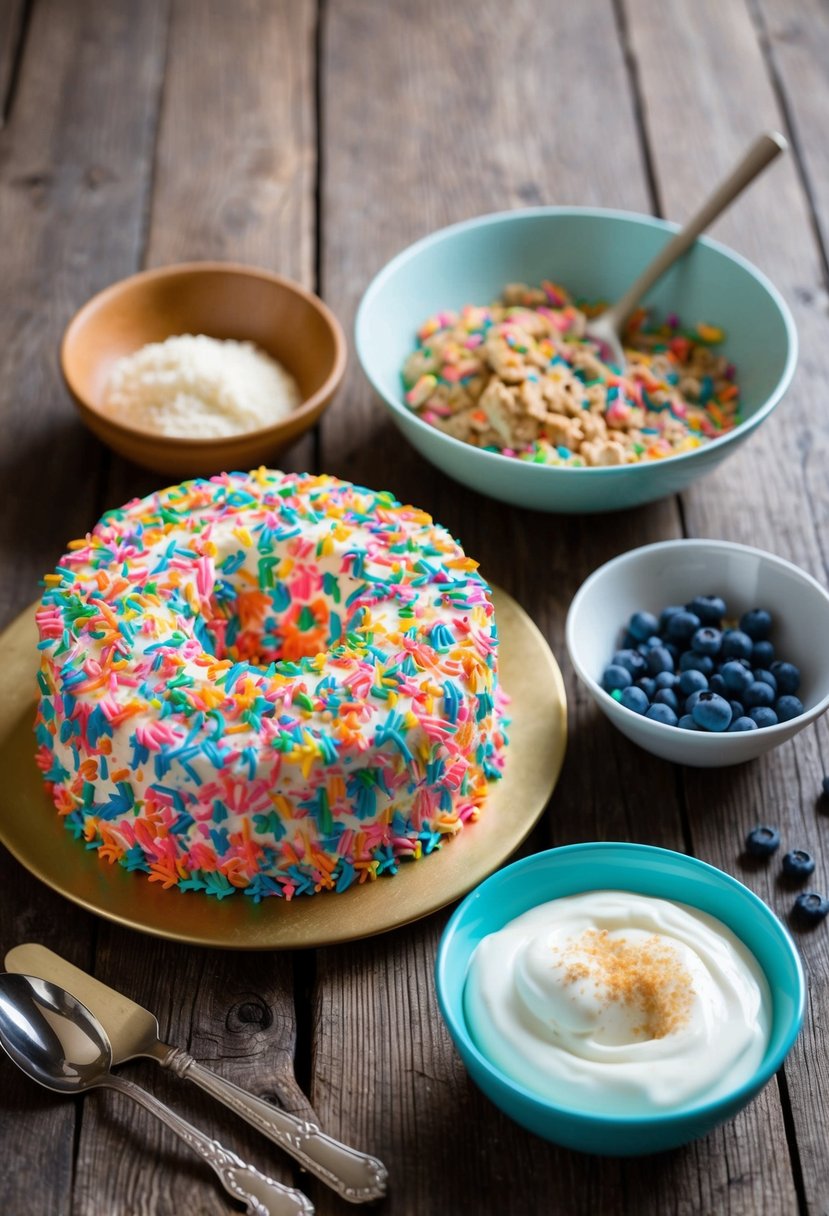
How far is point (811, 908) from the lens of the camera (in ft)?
5.39

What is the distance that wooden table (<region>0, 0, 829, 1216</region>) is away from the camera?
1.42m

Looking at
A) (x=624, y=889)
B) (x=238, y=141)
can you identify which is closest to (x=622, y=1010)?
(x=624, y=889)

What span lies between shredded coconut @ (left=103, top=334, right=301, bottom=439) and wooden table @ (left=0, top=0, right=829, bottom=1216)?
0.13m

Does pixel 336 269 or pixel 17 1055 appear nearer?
pixel 17 1055

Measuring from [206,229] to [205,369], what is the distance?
73 cm

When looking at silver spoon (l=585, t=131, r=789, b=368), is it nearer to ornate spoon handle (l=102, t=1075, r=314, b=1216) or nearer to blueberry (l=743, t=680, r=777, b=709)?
blueberry (l=743, t=680, r=777, b=709)

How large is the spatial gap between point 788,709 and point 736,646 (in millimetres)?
130

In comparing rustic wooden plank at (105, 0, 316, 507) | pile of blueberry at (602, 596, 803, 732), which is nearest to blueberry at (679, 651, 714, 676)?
pile of blueberry at (602, 596, 803, 732)

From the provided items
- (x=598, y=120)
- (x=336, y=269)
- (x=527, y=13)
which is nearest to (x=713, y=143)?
(x=598, y=120)

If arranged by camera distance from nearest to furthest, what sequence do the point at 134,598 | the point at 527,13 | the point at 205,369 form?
1. the point at 134,598
2. the point at 205,369
3. the point at 527,13

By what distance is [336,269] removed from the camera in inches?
108

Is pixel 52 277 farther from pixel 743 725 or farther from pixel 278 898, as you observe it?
pixel 743 725

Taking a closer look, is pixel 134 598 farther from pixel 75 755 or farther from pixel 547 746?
pixel 547 746

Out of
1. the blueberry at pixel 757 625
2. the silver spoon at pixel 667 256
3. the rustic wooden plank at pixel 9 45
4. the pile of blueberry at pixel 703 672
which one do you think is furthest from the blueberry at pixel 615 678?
the rustic wooden plank at pixel 9 45
